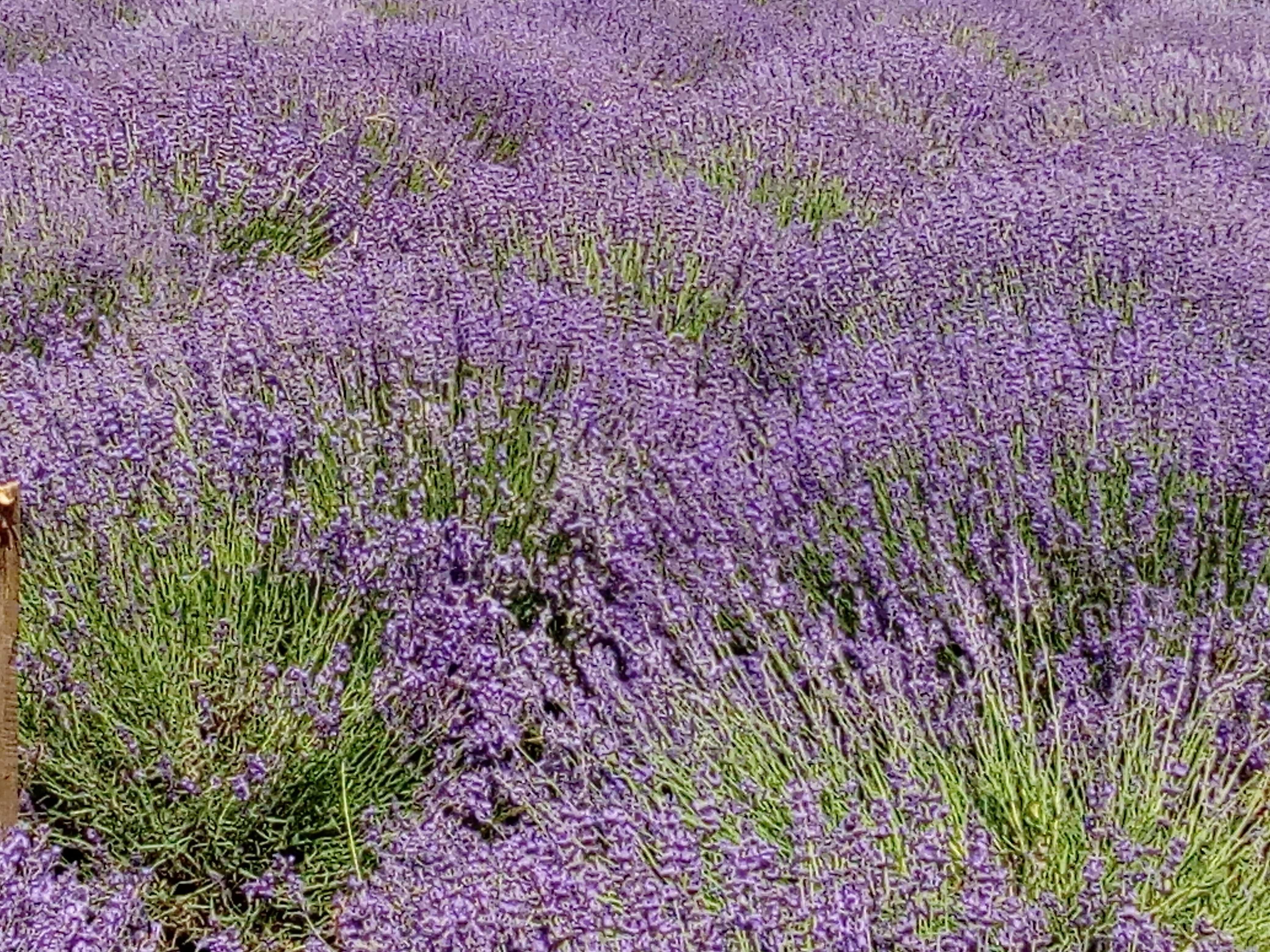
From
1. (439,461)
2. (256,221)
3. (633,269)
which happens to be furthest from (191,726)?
(256,221)

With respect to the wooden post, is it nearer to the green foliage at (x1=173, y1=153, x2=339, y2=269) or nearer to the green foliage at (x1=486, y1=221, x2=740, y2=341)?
the green foliage at (x1=486, y1=221, x2=740, y2=341)

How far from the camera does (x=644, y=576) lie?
208 centimetres

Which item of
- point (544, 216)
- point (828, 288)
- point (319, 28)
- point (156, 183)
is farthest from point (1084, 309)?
point (319, 28)

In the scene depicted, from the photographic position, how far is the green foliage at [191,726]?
187 centimetres

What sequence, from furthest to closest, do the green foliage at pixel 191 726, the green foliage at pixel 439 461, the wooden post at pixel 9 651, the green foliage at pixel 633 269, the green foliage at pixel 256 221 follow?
1. the green foliage at pixel 256 221
2. the green foliage at pixel 633 269
3. the green foliage at pixel 439 461
4. the green foliage at pixel 191 726
5. the wooden post at pixel 9 651

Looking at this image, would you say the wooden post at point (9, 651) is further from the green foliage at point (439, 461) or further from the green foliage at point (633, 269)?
the green foliage at point (633, 269)

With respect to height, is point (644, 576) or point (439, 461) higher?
point (644, 576)

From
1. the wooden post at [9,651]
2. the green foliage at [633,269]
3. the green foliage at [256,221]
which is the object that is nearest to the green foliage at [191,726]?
the wooden post at [9,651]

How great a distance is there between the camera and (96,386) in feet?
7.40

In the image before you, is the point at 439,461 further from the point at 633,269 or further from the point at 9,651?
the point at 633,269

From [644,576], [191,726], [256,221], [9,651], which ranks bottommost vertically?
[256,221]

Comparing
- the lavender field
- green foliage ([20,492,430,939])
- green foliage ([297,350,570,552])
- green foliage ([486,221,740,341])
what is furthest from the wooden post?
green foliage ([486,221,740,341])

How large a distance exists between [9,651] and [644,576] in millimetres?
833

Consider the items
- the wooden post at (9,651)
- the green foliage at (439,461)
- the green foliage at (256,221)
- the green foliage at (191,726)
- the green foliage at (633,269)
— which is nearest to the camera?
the wooden post at (9,651)
